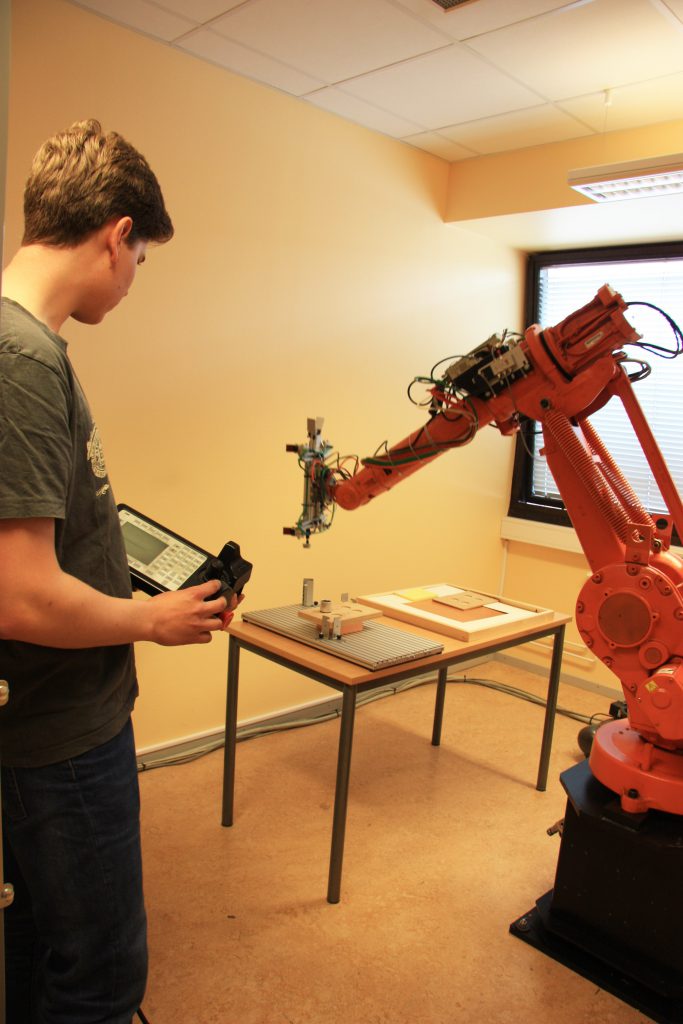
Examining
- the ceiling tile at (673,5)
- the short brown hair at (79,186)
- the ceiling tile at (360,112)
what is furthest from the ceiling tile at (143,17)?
the short brown hair at (79,186)

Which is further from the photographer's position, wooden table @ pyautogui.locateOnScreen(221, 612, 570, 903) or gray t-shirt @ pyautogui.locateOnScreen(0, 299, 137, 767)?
wooden table @ pyautogui.locateOnScreen(221, 612, 570, 903)

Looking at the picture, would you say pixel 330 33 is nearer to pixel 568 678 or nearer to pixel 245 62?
pixel 245 62

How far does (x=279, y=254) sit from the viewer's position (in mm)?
3193

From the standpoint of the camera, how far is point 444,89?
2990 mm

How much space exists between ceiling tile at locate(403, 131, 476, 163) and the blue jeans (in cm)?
317

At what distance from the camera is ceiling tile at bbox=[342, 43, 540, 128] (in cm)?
276

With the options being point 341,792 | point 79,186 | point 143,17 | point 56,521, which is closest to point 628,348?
point 143,17

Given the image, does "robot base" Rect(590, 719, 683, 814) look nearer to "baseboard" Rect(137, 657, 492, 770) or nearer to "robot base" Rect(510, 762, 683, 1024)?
"robot base" Rect(510, 762, 683, 1024)

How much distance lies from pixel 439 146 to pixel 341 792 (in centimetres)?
297

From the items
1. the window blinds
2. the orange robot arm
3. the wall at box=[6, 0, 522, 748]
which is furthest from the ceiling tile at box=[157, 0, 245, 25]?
the window blinds

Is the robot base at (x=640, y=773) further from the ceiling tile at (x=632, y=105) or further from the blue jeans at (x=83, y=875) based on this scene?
the ceiling tile at (x=632, y=105)

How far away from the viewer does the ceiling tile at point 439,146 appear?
Result: 3555mm

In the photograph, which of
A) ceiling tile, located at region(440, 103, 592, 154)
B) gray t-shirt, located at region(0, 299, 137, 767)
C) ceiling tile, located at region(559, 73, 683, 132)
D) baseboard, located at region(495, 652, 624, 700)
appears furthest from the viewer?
baseboard, located at region(495, 652, 624, 700)

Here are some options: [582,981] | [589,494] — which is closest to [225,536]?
[589,494]
